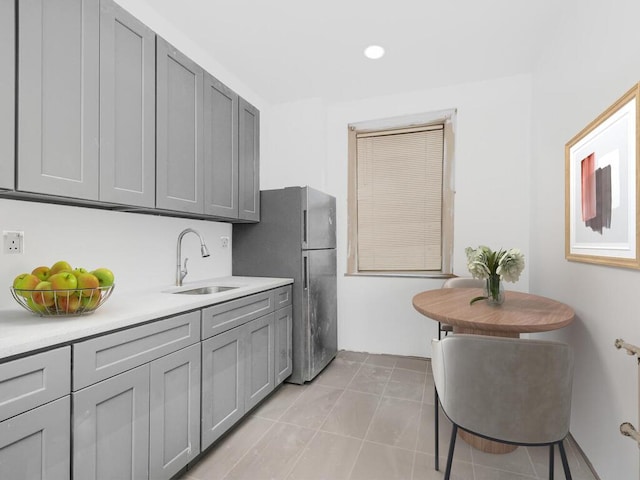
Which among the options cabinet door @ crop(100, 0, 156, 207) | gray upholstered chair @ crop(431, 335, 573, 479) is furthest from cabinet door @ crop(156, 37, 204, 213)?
gray upholstered chair @ crop(431, 335, 573, 479)

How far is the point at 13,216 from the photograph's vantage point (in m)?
1.45

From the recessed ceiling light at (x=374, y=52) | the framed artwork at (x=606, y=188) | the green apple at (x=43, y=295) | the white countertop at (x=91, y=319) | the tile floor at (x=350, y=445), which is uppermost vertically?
the recessed ceiling light at (x=374, y=52)

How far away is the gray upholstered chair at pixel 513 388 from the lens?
120 cm

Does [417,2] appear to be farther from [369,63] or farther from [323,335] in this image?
[323,335]

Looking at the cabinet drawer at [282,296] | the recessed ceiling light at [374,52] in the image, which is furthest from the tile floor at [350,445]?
the recessed ceiling light at [374,52]

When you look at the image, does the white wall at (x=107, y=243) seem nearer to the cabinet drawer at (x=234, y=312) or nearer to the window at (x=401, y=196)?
the cabinet drawer at (x=234, y=312)

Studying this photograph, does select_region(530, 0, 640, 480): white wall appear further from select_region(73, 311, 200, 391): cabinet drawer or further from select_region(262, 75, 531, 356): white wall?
select_region(73, 311, 200, 391): cabinet drawer

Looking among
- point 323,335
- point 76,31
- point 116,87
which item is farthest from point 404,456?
point 76,31

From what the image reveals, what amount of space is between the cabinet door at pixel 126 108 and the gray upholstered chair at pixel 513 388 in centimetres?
169

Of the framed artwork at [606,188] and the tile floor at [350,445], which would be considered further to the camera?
the tile floor at [350,445]

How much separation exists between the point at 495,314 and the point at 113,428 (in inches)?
70.0

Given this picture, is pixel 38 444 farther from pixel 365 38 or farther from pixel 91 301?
pixel 365 38

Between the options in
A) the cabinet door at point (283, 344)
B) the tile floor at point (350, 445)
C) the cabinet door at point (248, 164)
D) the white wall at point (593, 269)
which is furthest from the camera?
the cabinet door at point (248, 164)

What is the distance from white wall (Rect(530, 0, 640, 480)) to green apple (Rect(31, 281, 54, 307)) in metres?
2.30
